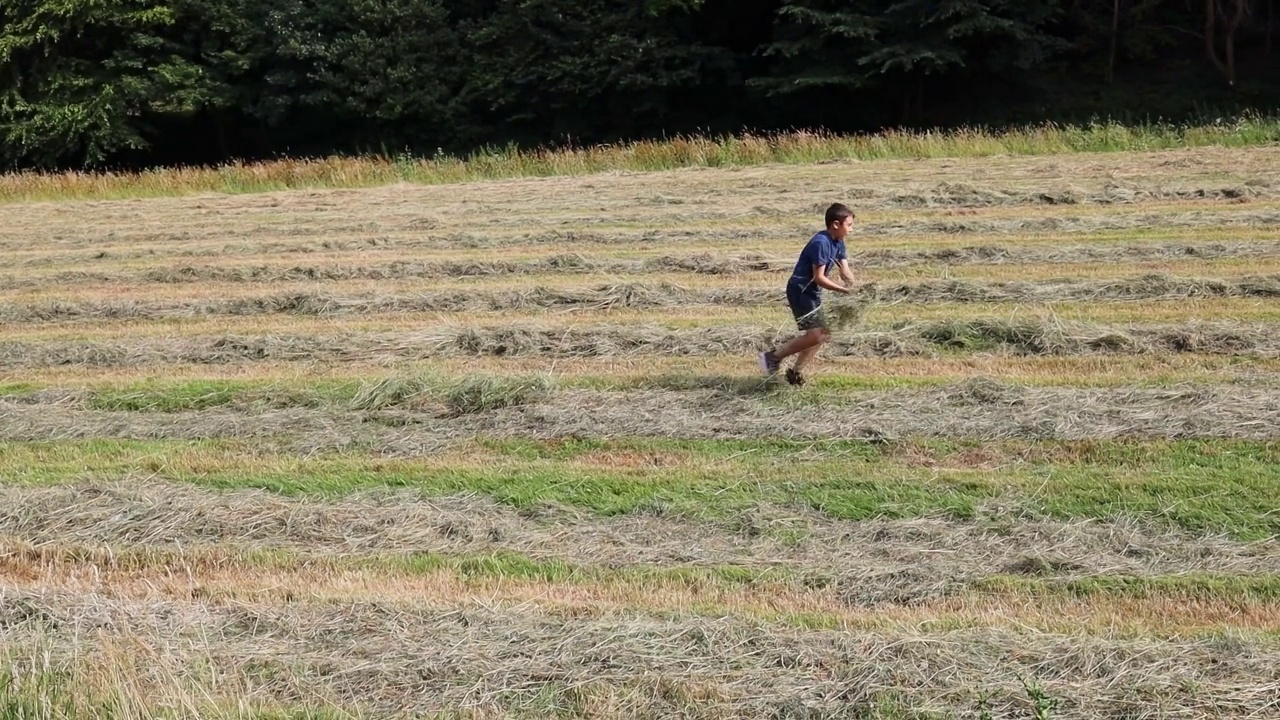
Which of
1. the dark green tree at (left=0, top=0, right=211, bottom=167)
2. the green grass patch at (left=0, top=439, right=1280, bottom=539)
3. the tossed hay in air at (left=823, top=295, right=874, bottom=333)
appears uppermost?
the dark green tree at (left=0, top=0, right=211, bottom=167)

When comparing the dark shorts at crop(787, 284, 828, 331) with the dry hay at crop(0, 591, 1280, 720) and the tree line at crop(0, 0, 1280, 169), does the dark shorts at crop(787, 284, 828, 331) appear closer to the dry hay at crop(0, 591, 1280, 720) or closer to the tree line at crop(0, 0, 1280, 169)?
the dry hay at crop(0, 591, 1280, 720)

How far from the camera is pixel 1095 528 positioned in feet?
20.8

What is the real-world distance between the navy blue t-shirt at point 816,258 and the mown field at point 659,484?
0.71 meters

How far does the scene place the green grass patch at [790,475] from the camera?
6.63 m

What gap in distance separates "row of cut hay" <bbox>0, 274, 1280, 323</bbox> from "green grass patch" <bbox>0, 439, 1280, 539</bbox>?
3.87 meters

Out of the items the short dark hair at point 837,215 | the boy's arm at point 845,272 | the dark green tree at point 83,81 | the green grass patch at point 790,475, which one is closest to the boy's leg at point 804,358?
the boy's arm at point 845,272

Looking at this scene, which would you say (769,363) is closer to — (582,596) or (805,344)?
(805,344)

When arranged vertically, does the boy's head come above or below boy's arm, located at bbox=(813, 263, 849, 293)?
above

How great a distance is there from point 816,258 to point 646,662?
162 inches

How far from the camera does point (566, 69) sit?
36719 mm

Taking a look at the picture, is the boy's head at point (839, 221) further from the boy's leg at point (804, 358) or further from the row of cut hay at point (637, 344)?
the row of cut hay at point (637, 344)

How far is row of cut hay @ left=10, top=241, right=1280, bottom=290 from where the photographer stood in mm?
12500

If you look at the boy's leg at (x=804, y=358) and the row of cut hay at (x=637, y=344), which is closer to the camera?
the boy's leg at (x=804, y=358)

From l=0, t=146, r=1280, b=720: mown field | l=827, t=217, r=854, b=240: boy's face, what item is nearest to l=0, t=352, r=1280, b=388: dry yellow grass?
l=0, t=146, r=1280, b=720: mown field
